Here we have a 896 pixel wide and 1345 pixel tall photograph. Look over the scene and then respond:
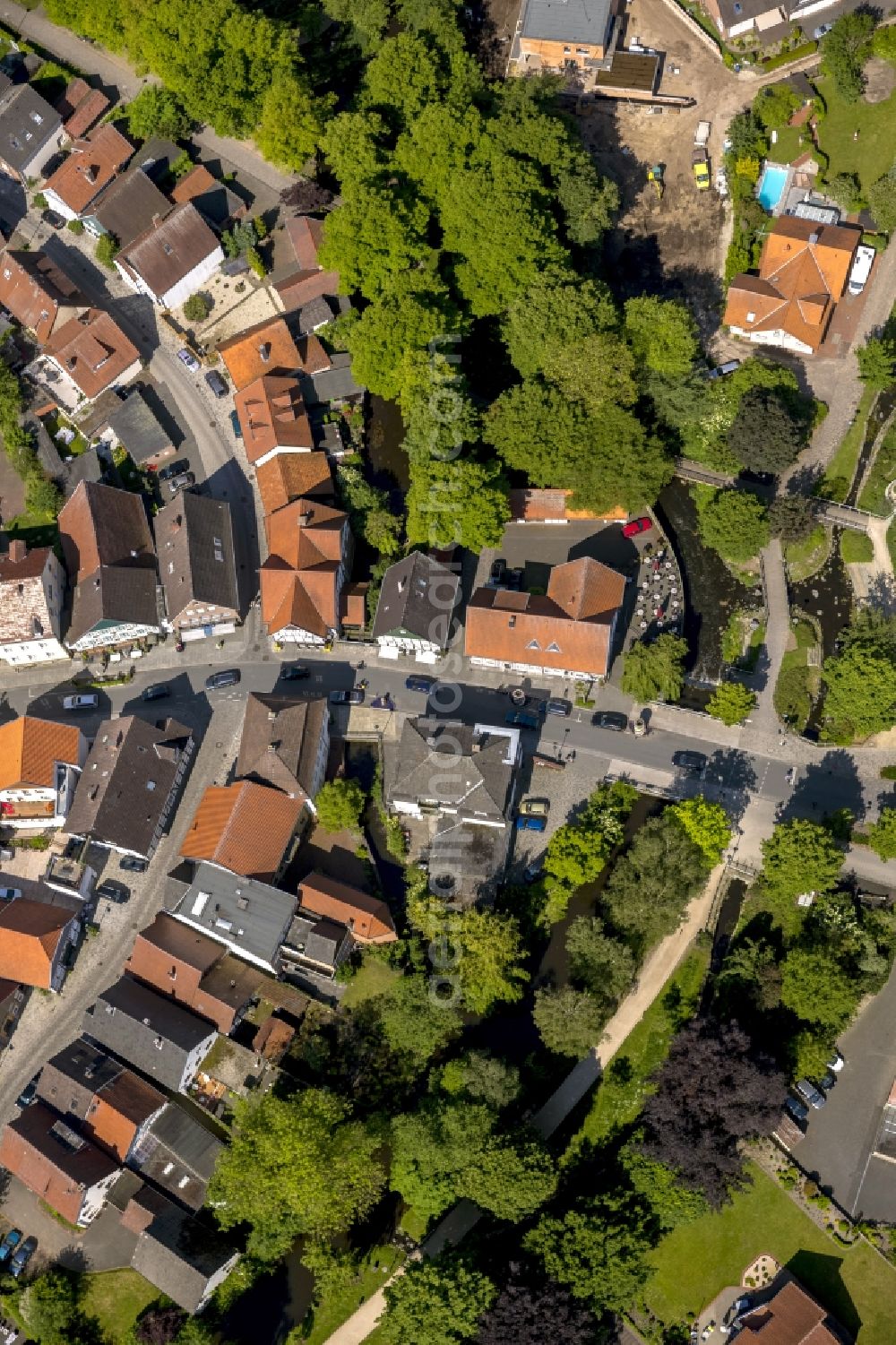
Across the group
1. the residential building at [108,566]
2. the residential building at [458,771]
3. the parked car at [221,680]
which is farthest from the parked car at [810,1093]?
the residential building at [108,566]

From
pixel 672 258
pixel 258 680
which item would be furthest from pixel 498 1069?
pixel 672 258

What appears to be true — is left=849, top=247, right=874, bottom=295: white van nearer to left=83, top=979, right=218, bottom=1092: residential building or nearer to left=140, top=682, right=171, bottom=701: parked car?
left=140, top=682, right=171, bottom=701: parked car

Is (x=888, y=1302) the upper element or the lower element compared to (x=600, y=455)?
lower

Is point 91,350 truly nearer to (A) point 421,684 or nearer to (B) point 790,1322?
(A) point 421,684

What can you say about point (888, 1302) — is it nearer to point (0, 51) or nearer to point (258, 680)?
point (258, 680)

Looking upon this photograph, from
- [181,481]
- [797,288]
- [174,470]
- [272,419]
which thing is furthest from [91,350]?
[797,288]
